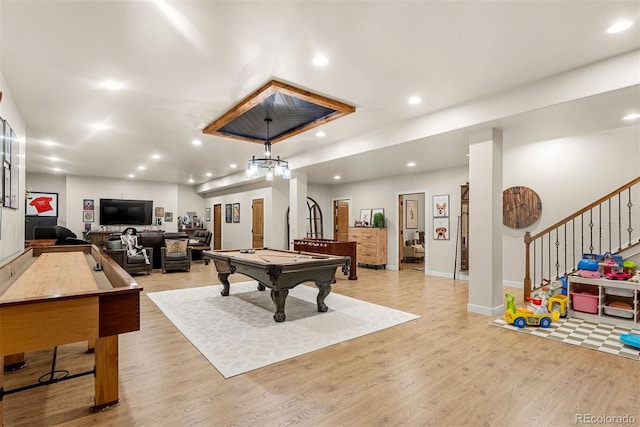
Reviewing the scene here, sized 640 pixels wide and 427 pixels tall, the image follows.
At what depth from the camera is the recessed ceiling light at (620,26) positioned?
8.23 feet

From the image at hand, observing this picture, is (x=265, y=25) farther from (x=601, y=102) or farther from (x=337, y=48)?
(x=601, y=102)

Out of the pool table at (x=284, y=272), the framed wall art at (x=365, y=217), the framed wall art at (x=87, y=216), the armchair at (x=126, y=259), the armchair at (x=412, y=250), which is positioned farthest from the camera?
the framed wall art at (x=87, y=216)

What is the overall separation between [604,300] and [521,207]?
92.0 inches

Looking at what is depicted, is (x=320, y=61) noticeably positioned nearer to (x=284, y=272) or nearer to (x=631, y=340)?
(x=284, y=272)

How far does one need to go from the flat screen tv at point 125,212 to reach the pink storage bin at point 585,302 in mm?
12038

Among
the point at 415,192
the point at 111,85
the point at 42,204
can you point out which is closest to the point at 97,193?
the point at 42,204

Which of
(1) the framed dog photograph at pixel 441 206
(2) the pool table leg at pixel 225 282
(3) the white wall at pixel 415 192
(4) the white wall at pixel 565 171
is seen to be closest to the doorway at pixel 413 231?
(3) the white wall at pixel 415 192

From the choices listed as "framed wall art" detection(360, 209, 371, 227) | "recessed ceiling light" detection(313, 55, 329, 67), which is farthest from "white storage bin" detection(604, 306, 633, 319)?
"framed wall art" detection(360, 209, 371, 227)

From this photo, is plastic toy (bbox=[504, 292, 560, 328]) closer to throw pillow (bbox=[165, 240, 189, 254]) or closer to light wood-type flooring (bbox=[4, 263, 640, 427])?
light wood-type flooring (bbox=[4, 263, 640, 427])

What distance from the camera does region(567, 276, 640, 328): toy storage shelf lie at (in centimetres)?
369

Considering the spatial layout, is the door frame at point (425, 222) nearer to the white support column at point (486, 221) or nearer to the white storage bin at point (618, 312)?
the white support column at point (486, 221)

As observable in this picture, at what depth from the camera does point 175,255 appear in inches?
307

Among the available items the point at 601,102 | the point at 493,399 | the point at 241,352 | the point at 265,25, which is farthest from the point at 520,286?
the point at 265,25

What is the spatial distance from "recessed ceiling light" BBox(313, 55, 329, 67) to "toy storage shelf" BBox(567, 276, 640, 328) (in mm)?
4061
